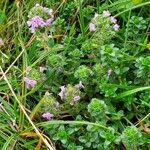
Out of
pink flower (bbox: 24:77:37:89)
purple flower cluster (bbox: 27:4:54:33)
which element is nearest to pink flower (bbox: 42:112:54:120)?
pink flower (bbox: 24:77:37:89)

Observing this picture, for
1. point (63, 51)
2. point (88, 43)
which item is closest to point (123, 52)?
point (88, 43)

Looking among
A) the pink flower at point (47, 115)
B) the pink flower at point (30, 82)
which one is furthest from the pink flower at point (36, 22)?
the pink flower at point (47, 115)

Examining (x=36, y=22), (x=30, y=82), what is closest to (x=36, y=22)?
(x=36, y=22)

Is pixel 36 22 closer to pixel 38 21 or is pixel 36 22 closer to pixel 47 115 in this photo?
pixel 38 21

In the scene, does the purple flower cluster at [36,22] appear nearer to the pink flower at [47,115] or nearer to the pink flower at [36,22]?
the pink flower at [36,22]

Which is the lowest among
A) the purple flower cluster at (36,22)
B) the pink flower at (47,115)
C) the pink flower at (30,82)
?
the pink flower at (47,115)

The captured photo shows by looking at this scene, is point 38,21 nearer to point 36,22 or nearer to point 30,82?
point 36,22

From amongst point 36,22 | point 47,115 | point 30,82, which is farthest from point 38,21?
point 47,115

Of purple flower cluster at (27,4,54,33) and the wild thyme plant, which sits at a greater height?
purple flower cluster at (27,4,54,33)

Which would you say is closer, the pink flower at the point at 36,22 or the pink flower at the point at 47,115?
the pink flower at the point at 47,115

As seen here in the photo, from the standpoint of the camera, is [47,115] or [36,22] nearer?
[47,115]

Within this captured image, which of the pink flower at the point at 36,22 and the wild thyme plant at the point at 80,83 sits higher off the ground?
the pink flower at the point at 36,22

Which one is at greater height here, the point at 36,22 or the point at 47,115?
the point at 36,22

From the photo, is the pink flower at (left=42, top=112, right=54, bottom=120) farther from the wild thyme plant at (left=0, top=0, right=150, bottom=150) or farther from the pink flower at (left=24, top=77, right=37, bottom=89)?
the pink flower at (left=24, top=77, right=37, bottom=89)
